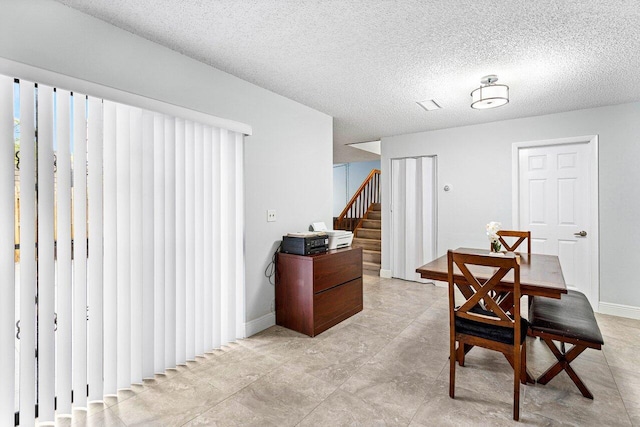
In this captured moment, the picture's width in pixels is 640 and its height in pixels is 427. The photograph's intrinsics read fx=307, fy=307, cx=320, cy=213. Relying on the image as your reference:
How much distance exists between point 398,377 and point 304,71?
8.45ft

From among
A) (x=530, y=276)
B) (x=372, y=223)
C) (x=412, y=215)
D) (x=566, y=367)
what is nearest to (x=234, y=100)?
(x=530, y=276)

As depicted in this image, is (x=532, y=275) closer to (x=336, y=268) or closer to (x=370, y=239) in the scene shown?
(x=336, y=268)

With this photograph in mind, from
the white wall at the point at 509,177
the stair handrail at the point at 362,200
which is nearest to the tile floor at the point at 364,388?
the white wall at the point at 509,177

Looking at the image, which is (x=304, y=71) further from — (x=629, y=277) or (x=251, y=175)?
(x=629, y=277)

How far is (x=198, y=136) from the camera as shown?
250 centimetres

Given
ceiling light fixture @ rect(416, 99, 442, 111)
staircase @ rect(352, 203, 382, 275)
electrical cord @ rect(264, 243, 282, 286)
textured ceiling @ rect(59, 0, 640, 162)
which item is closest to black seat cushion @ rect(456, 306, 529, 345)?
electrical cord @ rect(264, 243, 282, 286)

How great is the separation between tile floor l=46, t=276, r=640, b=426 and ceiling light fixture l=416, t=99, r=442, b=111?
2468mm

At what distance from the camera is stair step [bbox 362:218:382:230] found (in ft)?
23.1

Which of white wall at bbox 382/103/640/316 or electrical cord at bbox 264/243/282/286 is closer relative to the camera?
electrical cord at bbox 264/243/282/286

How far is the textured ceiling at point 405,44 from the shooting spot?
1822 millimetres

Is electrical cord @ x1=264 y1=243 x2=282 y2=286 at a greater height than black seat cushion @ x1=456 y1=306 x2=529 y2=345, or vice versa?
electrical cord @ x1=264 y1=243 x2=282 y2=286

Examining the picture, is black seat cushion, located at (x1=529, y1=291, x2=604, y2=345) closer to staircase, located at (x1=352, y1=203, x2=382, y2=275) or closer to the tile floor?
the tile floor

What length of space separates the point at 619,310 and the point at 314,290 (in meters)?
3.56

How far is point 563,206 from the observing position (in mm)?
3898
